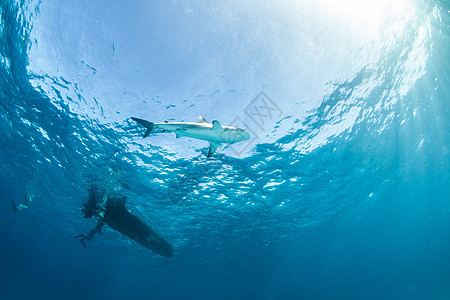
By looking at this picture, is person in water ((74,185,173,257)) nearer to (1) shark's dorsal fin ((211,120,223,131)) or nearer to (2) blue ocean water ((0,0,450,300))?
(2) blue ocean water ((0,0,450,300))

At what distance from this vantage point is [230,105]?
10742 mm

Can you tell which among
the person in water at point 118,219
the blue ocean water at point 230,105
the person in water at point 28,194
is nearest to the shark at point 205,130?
the blue ocean water at point 230,105

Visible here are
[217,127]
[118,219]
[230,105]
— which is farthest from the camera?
[118,219]

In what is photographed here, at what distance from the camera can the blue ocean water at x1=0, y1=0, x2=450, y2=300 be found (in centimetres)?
844

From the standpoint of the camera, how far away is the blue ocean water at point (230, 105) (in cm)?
844

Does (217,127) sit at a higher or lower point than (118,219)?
lower

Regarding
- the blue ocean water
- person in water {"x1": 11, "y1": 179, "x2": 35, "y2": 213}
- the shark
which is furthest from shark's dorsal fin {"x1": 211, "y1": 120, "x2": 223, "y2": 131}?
person in water {"x1": 11, "y1": 179, "x2": 35, "y2": 213}

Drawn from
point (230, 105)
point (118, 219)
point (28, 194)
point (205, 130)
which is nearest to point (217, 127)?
point (205, 130)

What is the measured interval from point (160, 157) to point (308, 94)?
9.61 meters

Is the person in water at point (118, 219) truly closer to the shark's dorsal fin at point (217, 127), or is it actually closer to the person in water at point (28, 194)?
the shark's dorsal fin at point (217, 127)

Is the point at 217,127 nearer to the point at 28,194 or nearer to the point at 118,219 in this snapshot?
the point at 118,219

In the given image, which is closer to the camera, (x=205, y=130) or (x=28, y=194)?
(x=205, y=130)

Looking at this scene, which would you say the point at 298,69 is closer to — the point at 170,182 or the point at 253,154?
the point at 253,154

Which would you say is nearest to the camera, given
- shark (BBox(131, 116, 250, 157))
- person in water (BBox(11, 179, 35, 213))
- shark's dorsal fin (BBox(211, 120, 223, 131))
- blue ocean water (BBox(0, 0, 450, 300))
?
shark's dorsal fin (BBox(211, 120, 223, 131))
